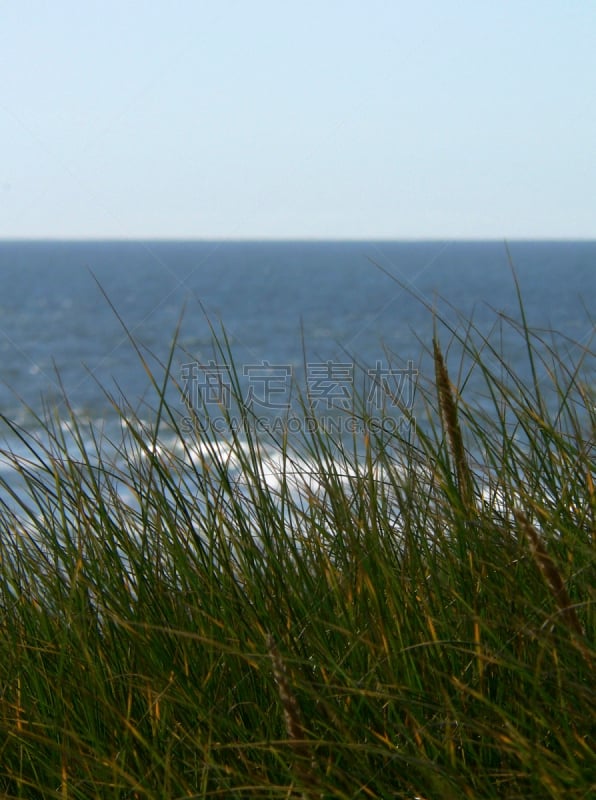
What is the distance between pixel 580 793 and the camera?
1174mm

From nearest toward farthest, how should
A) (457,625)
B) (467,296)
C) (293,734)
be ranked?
(293,734) → (457,625) → (467,296)

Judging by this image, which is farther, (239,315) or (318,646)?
(239,315)

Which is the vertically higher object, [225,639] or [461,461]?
[461,461]

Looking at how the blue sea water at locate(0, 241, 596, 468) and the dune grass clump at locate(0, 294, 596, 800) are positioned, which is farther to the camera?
the blue sea water at locate(0, 241, 596, 468)

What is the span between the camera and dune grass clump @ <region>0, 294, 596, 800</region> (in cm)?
126

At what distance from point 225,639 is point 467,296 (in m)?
55.2

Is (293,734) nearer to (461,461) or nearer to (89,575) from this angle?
(461,461)

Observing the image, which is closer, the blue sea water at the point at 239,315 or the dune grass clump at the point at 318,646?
the dune grass clump at the point at 318,646

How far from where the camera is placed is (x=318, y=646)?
57.1 inches

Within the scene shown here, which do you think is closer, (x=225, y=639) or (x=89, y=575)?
(x=225, y=639)

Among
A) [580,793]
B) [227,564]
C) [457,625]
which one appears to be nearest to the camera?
[580,793]

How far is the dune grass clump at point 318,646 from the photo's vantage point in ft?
4.13

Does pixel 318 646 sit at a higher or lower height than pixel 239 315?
lower

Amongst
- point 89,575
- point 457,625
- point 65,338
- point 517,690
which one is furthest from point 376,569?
point 65,338
